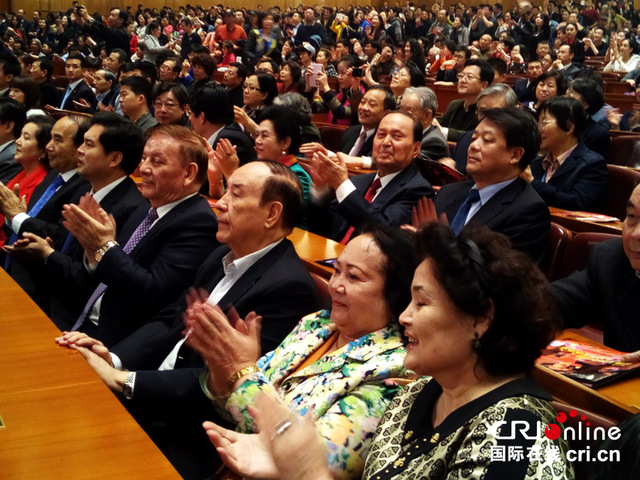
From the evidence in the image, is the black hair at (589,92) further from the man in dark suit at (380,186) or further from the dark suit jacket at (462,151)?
the man in dark suit at (380,186)

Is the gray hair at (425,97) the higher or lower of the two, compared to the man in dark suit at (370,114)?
higher

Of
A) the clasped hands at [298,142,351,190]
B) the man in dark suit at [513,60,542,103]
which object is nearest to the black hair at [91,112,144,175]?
the clasped hands at [298,142,351,190]

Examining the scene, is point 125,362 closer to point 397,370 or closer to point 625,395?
point 397,370

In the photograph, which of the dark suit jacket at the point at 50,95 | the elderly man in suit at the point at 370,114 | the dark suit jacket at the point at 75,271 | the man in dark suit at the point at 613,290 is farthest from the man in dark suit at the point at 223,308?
the dark suit jacket at the point at 50,95

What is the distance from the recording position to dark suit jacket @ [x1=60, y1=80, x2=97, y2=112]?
7.55 m

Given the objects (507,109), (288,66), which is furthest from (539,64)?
(507,109)

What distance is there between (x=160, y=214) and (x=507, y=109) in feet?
4.77

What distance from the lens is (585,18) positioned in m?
15.8

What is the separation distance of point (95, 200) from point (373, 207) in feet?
3.70

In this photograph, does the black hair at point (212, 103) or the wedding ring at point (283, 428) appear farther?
the black hair at point (212, 103)

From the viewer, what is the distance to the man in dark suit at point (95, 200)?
9.48 ft

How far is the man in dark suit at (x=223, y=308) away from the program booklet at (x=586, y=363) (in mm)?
665

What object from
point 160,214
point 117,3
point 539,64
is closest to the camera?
point 160,214

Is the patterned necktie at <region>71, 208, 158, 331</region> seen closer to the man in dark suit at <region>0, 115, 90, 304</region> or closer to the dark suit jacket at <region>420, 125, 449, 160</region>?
the man in dark suit at <region>0, 115, 90, 304</region>
